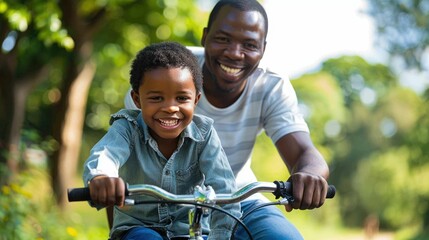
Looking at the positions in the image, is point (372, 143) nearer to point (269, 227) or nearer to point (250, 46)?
point (250, 46)

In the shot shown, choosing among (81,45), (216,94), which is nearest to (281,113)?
(216,94)

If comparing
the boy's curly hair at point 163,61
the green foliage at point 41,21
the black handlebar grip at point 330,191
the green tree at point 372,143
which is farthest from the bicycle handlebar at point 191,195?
the green tree at point 372,143

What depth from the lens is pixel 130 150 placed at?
3.03 m

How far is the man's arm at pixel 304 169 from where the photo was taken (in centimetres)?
284

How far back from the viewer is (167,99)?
2.84 m

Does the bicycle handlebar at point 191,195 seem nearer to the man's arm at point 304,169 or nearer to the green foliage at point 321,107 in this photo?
the man's arm at point 304,169

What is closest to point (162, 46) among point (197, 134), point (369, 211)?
point (197, 134)

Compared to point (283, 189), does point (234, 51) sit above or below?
above

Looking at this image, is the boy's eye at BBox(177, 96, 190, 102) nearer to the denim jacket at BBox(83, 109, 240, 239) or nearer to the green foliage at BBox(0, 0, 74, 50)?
the denim jacket at BBox(83, 109, 240, 239)

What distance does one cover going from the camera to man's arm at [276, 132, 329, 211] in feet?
9.33

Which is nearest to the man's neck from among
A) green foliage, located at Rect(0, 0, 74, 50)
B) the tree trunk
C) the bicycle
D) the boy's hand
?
the bicycle

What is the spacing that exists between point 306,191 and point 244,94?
3.26 ft

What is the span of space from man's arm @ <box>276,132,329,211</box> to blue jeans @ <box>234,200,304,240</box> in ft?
0.51

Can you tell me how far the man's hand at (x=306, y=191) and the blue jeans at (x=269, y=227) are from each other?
0.52ft
